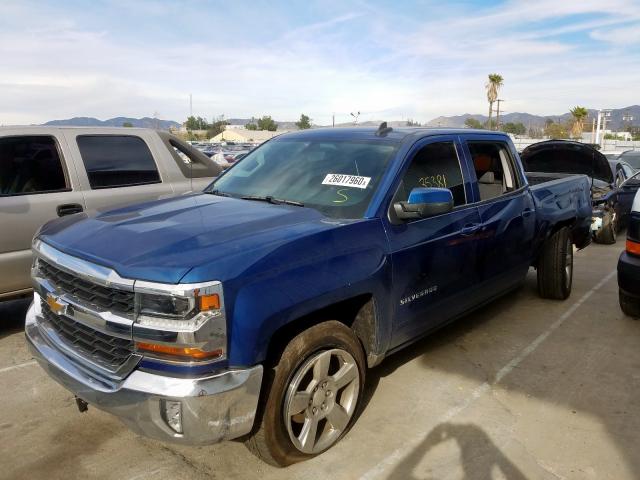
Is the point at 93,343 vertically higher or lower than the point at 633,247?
lower

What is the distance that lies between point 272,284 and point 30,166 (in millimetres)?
3414

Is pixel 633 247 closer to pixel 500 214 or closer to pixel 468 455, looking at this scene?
pixel 500 214

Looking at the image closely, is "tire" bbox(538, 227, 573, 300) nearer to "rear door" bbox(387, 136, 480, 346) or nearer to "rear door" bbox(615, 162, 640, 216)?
"rear door" bbox(387, 136, 480, 346)

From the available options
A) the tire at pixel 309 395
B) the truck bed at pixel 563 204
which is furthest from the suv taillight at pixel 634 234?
the tire at pixel 309 395

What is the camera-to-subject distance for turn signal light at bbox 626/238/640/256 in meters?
4.57

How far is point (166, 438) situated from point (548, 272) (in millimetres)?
4640

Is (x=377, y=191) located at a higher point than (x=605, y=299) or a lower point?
higher

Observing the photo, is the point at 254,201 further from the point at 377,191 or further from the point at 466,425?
the point at 466,425

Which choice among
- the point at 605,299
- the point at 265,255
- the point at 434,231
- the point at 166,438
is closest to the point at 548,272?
the point at 605,299

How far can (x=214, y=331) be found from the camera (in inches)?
91.7

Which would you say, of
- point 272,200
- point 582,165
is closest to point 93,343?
point 272,200

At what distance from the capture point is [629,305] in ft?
16.9

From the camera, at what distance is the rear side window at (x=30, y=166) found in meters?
4.62

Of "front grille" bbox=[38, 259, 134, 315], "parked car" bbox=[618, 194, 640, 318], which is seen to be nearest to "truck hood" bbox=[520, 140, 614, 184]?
"parked car" bbox=[618, 194, 640, 318]
